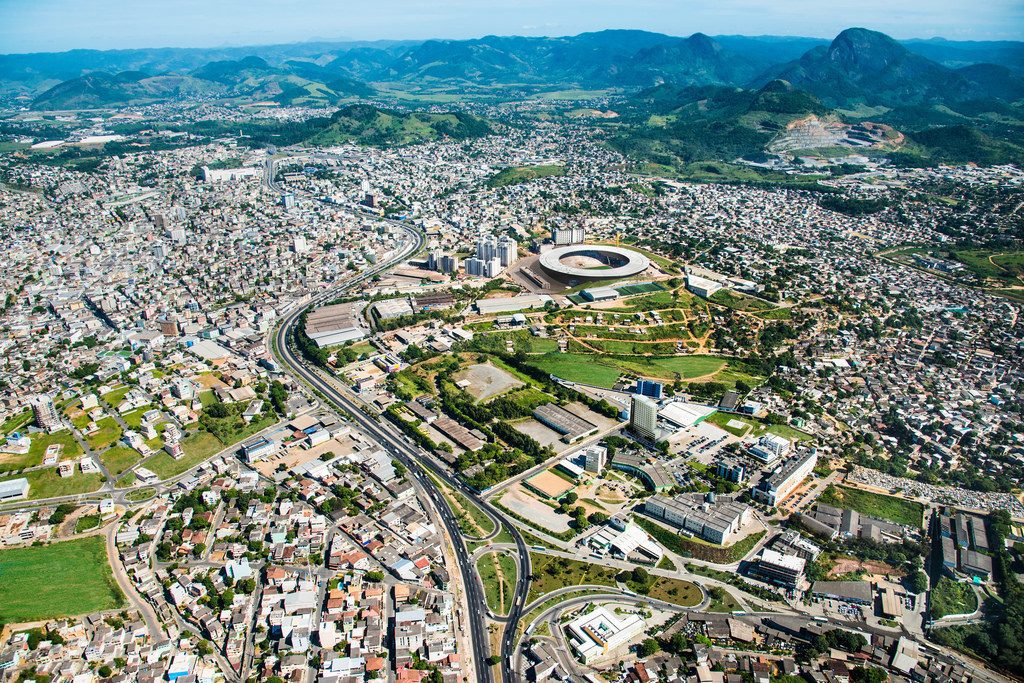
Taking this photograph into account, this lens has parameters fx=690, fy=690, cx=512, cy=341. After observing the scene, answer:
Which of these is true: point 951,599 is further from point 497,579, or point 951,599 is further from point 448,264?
point 448,264

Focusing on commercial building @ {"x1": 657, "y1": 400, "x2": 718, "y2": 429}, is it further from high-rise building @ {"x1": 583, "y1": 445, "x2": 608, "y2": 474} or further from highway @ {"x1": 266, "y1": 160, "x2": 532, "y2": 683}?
highway @ {"x1": 266, "y1": 160, "x2": 532, "y2": 683}

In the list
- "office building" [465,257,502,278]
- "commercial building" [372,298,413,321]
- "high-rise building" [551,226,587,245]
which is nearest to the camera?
"commercial building" [372,298,413,321]

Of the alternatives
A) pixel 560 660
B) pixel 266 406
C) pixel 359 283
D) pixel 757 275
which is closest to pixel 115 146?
pixel 359 283

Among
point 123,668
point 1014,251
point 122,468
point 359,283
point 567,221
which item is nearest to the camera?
point 123,668

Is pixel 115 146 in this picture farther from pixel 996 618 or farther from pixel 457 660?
pixel 996 618

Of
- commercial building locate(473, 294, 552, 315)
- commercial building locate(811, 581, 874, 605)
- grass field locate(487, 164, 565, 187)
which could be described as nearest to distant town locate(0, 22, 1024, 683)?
commercial building locate(811, 581, 874, 605)

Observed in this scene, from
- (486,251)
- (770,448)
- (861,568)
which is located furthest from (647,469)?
(486,251)

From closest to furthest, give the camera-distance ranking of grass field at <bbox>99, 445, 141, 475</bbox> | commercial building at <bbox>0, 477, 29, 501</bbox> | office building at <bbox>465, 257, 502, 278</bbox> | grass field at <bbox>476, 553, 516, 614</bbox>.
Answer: grass field at <bbox>476, 553, 516, 614</bbox>, commercial building at <bbox>0, 477, 29, 501</bbox>, grass field at <bbox>99, 445, 141, 475</bbox>, office building at <bbox>465, 257, 502, 278</bbox>
